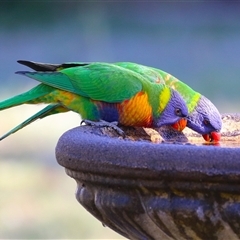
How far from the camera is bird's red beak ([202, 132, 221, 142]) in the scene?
1.77 m

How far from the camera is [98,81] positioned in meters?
1.80

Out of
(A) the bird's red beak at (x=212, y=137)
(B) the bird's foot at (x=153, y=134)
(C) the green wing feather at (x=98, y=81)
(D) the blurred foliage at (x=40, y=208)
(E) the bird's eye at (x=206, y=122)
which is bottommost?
(D) the blurred foliage at (x=40, y=208)

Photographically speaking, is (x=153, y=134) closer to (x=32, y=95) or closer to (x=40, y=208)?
(x=32, y=95)

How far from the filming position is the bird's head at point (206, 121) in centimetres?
180

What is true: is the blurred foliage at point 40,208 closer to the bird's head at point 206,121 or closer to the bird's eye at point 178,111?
the bird's head at point 206,121

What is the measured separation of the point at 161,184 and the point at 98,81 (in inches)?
29.6

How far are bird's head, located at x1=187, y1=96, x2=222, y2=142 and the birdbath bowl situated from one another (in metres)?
0.63

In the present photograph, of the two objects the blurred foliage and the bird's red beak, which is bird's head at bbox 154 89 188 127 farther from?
the blurred foliage

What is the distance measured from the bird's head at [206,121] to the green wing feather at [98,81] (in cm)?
19

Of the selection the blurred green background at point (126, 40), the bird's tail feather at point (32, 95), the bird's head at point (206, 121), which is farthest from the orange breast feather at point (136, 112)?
the blurred green background at point (126, 40)

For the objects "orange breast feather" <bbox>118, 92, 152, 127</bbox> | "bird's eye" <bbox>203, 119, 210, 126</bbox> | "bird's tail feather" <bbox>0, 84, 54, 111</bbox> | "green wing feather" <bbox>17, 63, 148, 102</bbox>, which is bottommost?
"bird's eye" <bbox>203, 119, 210, 126</bbox>

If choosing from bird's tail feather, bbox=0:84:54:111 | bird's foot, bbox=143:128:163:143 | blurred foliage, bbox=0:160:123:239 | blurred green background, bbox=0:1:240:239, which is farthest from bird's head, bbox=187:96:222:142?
blurred green background, bbox=0:1:240:239

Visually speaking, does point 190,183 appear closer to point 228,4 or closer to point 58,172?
point 58,172

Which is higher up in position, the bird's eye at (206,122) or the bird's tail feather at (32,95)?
the bird's tail feather at (32,95)
